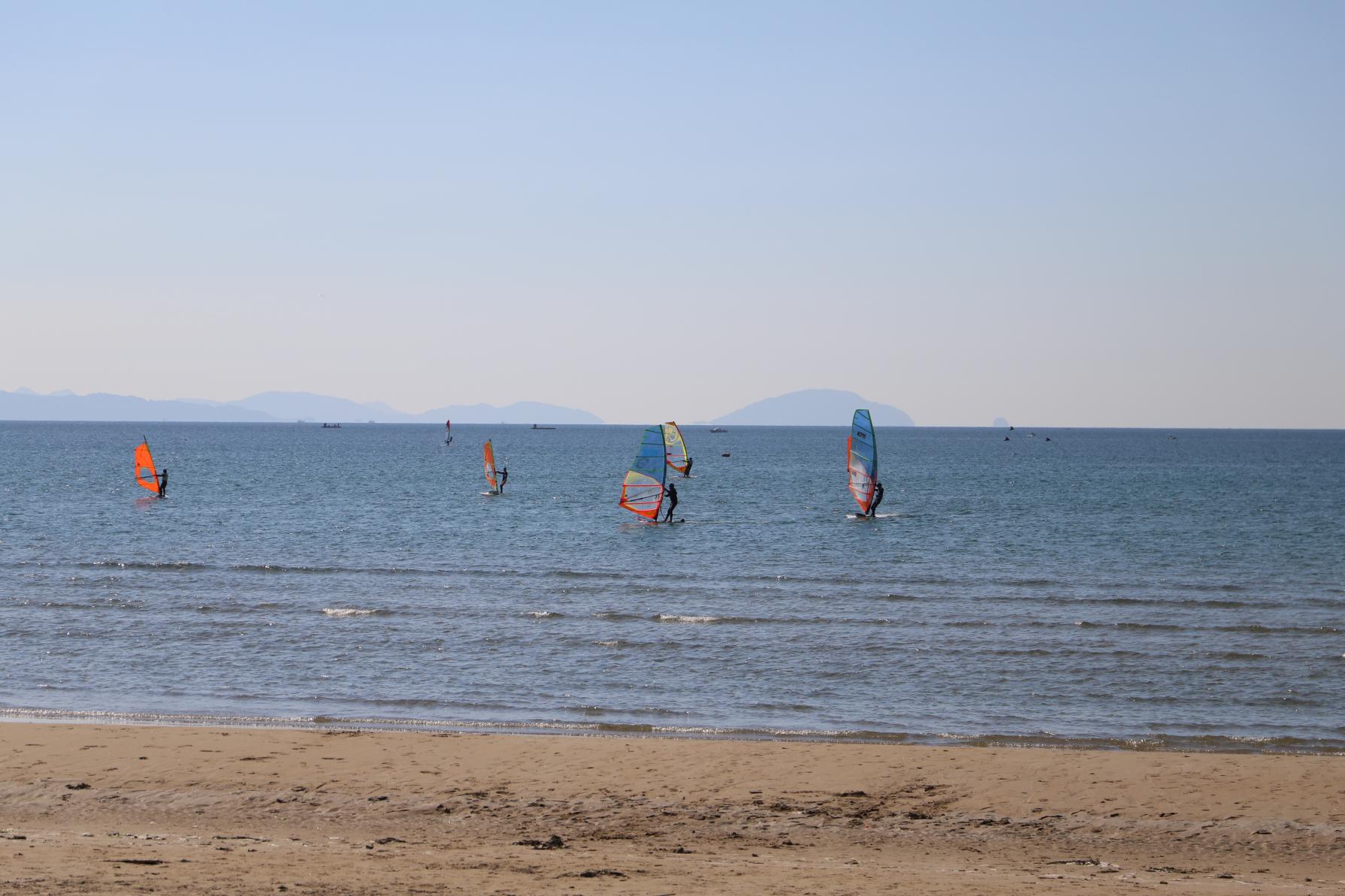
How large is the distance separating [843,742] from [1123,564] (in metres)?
20.8

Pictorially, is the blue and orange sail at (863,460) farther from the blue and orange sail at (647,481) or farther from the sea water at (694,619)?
the blue and orange sail at (647,481)

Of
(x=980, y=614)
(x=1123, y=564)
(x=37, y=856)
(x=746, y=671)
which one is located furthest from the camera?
(x=1123, y=564)

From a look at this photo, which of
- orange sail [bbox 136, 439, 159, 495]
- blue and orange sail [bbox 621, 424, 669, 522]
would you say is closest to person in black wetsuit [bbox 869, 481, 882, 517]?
blue and orange sail [bbox 621, 424, 669, 522]

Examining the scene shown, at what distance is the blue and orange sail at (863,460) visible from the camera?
4312 centimetres

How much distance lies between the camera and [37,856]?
8.84 meters

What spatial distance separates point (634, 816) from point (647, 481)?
33.6m

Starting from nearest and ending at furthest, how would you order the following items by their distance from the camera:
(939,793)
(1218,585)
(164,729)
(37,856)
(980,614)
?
(37,856), (939,793), (164,729), (980,614), (1218,585)

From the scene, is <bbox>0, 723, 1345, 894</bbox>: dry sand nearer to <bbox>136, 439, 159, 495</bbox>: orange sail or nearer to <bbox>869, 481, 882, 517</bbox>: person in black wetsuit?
<bbox>869, 481, 882, 517</bbox>: person in black wetsuit

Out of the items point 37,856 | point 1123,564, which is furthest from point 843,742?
point 1123,564

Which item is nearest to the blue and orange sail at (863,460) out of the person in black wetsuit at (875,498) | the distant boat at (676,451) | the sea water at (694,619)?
the person in black wetsuit at (875,498)

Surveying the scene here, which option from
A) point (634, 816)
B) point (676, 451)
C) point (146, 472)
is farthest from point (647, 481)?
point (634, 816)

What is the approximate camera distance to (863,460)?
150 feet

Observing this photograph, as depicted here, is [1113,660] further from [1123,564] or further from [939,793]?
[1123,564]

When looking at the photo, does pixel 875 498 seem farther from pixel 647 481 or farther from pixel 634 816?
pixel 634 816
